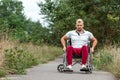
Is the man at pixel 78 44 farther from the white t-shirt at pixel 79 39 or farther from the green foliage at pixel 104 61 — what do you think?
the green foliage at pixel 104 61

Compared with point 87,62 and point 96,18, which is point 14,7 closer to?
point 96,18

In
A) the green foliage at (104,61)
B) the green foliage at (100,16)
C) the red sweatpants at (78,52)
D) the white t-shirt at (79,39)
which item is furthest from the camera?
the green foliage at (100,16)

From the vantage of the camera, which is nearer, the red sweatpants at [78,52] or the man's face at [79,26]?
the red sweatpants at [78,52]

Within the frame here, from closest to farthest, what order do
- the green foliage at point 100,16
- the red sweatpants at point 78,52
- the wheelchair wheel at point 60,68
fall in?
the red sweatpants at point 78,52, the wheelchair wheel at point 60,68, the green foliage at point 100,16

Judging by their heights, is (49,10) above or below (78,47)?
above

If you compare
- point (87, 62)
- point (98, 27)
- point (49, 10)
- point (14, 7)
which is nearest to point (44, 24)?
point (49, 10)

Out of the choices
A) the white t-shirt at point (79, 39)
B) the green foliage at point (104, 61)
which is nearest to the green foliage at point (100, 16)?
the green foliage at point (104, 61)

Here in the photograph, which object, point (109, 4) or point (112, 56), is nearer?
point (112, 56)

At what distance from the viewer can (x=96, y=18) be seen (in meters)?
30.4

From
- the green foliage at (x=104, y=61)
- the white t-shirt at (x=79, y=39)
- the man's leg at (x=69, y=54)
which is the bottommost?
the green foliage at (x=104, y=61)

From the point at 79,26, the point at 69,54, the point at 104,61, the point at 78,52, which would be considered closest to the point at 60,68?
the point at 69,54

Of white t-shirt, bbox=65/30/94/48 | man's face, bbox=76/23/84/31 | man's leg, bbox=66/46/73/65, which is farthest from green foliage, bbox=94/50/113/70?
man's leg, bbox=66/46/73/65

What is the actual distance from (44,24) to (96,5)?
19443 millimetres

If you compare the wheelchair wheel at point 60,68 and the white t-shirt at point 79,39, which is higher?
the white t-shirt at point 79,39
